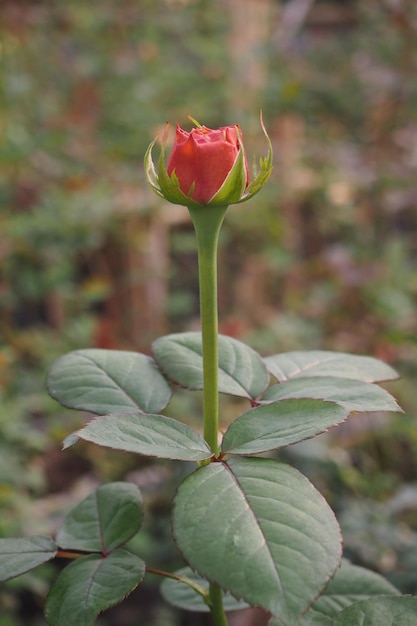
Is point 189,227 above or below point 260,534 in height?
below

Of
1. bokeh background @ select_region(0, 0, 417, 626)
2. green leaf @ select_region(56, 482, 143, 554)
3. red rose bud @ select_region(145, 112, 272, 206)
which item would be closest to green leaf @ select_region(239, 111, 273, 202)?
red rose bud @ select_region(145, 112, 272, 206)

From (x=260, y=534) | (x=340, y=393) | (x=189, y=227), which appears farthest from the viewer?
(x=189, y=227)

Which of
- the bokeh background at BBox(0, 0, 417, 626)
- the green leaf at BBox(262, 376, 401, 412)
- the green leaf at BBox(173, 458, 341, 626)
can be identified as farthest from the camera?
the bokeh background at BBox(0, 0, 417, 626)

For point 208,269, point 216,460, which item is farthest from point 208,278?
point 216,460

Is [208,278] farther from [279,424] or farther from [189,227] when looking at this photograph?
[189,227]

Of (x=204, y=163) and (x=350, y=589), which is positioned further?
(x=350, y=589)

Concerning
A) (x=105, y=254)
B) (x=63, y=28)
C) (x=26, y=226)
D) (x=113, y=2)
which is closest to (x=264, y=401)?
(x=26, y=226)

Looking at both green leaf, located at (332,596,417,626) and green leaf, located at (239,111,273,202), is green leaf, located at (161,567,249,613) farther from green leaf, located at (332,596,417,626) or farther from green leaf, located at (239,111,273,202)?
green leaf, located at (239,111,273,202)

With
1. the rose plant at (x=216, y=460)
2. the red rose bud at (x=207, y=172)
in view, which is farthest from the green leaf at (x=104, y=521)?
the red rose bud at (x=207, y=172)
